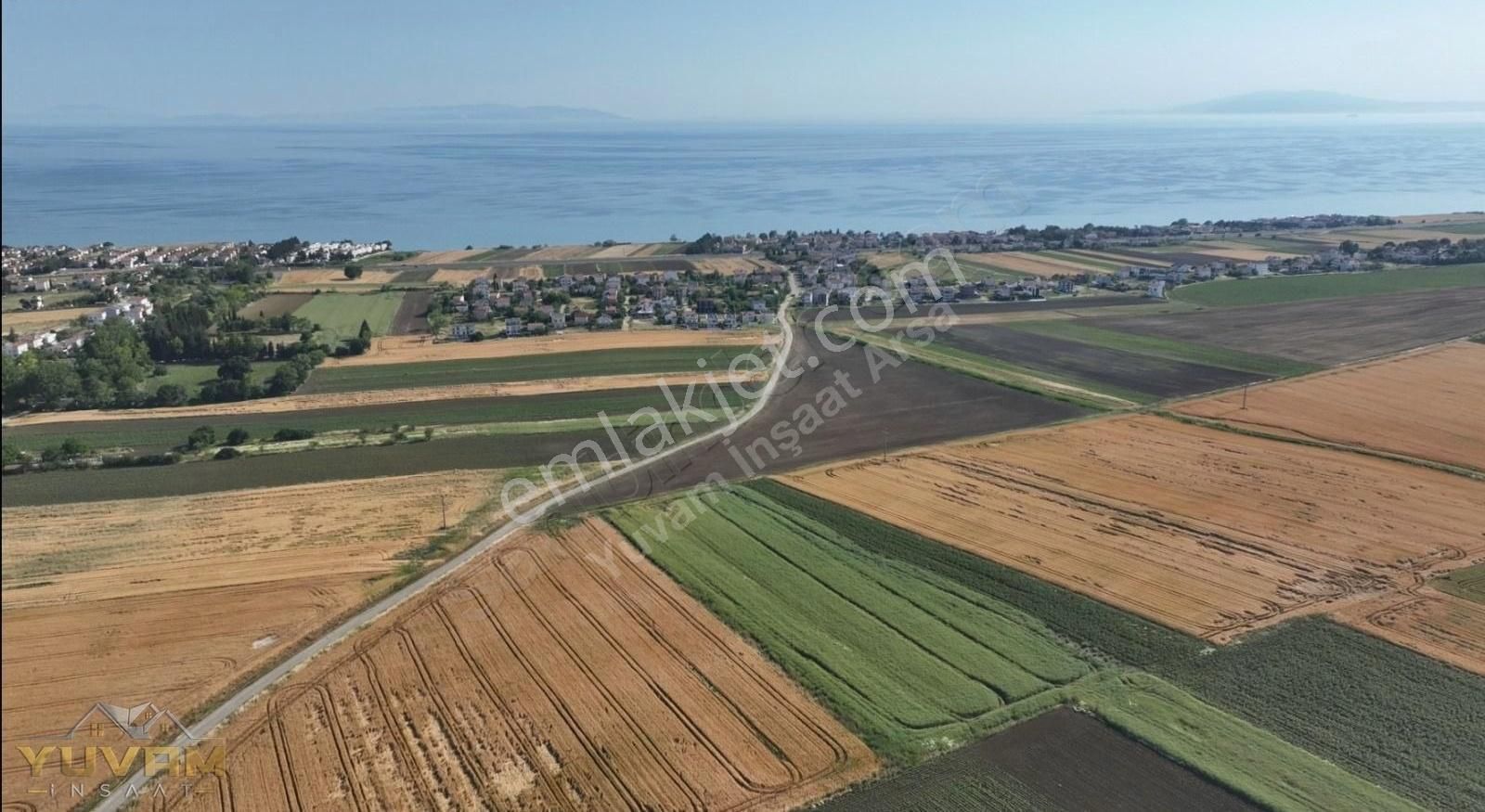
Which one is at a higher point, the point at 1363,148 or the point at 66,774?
the point at 1363,148

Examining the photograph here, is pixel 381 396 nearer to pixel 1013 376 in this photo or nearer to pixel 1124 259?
pixel 1013 376

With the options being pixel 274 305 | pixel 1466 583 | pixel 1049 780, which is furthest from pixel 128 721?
pixel 274 305

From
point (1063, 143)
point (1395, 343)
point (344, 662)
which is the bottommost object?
point (344, 662)

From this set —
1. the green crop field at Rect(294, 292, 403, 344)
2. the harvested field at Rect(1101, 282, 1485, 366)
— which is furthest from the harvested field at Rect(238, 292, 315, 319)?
the harvested field at Rect(1101, 282, 1485, 366)

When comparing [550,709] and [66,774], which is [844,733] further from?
[66,774]

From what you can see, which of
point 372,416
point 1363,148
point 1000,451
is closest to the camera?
point 1000,451

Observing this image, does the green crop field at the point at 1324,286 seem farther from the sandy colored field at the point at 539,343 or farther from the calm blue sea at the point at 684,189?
the calm blue sea at the point at 684,189

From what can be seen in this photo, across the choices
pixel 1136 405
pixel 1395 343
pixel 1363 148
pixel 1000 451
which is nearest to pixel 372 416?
pixel 1000 451

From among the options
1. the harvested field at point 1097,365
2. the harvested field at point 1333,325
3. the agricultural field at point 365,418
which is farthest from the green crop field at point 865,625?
the harvested field at point 1333,325
